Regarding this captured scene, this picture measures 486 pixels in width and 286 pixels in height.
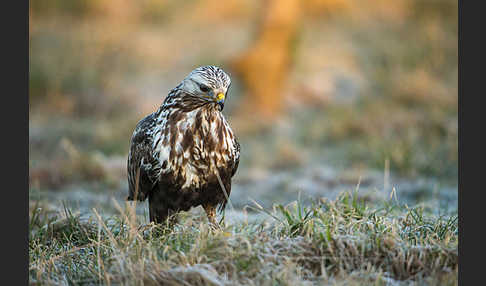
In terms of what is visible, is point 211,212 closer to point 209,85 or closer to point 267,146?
point 209,85

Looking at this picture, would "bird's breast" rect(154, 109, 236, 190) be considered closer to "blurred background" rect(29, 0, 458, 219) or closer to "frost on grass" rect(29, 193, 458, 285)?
"frost on grass" rect(29, 193, 458, 285)

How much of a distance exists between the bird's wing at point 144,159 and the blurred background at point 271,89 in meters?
1.58

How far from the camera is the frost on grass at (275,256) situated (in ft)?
9.39

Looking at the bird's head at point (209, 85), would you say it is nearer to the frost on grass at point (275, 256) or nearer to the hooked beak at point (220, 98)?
the hooked beak at point (220, 98)

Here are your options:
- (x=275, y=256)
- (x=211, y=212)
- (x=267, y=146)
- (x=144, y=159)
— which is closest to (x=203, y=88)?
(x=144, y=159)

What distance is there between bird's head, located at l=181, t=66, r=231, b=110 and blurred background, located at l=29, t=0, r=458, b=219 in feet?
7.50

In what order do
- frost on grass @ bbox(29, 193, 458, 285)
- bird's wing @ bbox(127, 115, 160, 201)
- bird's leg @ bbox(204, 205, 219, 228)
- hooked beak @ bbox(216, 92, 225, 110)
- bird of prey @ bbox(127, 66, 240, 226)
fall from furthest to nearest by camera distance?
bird's leg @ bbox(204, 205, 219, 228), bird's wing @ bbox(127, 115, 160, 201), bird of prey @ bbox(127, 66, 240, 226), hooked beak @ bbox(216, 92, 225, 110), frost on grass @ bbox(29, 193, 458, 285)

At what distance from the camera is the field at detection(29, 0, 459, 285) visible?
10.0ft

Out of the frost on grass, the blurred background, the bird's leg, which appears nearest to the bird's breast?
the bird's leg

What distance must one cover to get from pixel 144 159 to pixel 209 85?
763mm

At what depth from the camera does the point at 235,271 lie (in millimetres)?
2912

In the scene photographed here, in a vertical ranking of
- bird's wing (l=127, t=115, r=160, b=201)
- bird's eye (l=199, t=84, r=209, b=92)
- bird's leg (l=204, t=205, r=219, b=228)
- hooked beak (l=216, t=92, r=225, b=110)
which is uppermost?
bird's eye (l=199, t=84, r=209, b=92)

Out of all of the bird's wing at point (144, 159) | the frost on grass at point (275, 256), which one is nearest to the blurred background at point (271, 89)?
the bird's wing at point (144, 159)

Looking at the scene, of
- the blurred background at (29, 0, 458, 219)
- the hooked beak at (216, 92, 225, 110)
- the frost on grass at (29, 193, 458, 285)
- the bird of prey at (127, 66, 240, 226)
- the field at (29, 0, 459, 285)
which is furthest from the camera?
the blurred background at (29, 0, 458, 219)
